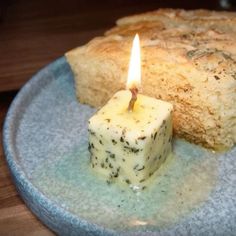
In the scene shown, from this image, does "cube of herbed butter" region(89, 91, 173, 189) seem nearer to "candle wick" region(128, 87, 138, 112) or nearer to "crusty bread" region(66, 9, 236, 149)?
"candle wick" region(128, 87, 138, 112)

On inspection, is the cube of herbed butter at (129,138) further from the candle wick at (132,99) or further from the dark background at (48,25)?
the dark background at (48,25)

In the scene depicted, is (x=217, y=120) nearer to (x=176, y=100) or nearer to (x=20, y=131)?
(x=176, y=100)

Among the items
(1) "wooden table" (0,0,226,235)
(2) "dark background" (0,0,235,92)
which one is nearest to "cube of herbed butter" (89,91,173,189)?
(1) "wooden table" (0,0,226,235)

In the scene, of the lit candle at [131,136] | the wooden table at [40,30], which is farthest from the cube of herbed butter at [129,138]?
the wooden table at [40,30]

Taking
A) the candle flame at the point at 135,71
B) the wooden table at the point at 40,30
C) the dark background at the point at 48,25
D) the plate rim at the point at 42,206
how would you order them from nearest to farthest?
the plate rim at the point at 42,206 → the candle flame at the point at 135,71 → the wooden table at the point at 40,30 → the dark background at the point at 48,25

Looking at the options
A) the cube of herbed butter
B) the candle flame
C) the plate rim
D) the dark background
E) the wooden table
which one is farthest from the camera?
the dark background

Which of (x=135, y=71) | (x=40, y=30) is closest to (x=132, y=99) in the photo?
(x=135, y=71)

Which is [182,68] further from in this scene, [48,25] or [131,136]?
[48,25]
